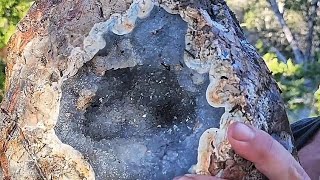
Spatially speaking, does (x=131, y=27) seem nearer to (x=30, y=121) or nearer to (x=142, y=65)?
(x=142, y=65)

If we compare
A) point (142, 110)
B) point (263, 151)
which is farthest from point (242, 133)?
point (142, 110)

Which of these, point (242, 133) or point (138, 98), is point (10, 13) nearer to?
point (138, 98)

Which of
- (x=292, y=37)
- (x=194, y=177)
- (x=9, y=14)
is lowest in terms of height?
(x=292, y=37)

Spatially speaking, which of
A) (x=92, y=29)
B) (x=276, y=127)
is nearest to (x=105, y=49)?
(x=92, y=29)

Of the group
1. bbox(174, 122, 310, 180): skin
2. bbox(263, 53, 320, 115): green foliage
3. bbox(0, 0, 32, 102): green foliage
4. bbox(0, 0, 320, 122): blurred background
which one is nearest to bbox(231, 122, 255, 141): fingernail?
bbox(174, 122, 310, 180): skin

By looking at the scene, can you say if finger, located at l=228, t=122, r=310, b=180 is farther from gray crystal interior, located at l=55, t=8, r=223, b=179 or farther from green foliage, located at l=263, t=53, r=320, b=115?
green foliage, located at l=263, t=53, r=320, b=115

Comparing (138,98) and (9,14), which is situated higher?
(138,98)

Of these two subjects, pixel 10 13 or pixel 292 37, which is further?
pixel 292 37
